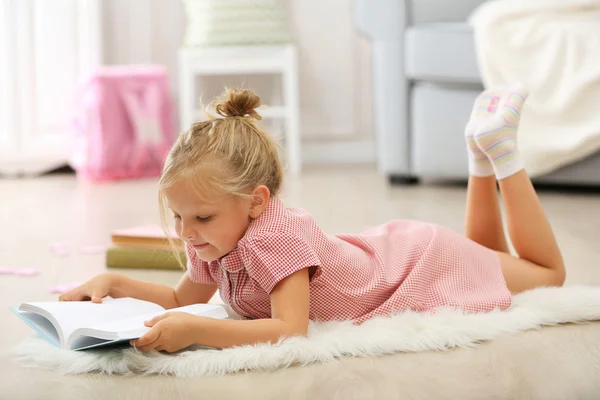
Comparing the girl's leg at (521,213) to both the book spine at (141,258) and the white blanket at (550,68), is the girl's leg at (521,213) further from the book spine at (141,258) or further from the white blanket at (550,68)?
the white blanket at (550,68)

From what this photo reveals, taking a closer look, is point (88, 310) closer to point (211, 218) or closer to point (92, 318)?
point (92, 318)

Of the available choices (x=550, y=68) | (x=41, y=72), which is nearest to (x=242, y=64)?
(x=41, y=72)

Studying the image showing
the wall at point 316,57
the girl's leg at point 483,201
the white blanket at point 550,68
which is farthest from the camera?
the wall at point 316,57

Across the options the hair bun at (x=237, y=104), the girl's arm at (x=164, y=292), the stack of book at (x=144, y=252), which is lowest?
the stack of book at (x=144, y=252)

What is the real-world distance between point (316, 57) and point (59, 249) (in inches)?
82.8

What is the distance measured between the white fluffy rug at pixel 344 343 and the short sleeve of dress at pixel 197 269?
A: 161 millimetres

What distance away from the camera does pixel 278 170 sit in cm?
105

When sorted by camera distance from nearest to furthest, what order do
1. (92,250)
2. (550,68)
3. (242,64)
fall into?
1. (92,250)
2. (550,68)
3. (242,64)

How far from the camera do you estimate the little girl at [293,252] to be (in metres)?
0.98

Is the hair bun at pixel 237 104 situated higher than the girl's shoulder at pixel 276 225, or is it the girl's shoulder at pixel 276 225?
the hair bun at pixel 237 104

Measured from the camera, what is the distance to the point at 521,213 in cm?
126

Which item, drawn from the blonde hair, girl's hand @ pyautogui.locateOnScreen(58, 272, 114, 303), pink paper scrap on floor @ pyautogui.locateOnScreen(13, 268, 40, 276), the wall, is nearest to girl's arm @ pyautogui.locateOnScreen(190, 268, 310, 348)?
the blonde hair

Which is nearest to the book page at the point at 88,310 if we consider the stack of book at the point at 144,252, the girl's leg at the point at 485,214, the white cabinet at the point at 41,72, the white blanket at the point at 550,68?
the stack of book at the point at 144,252

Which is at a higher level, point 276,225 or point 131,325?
point 276,225
